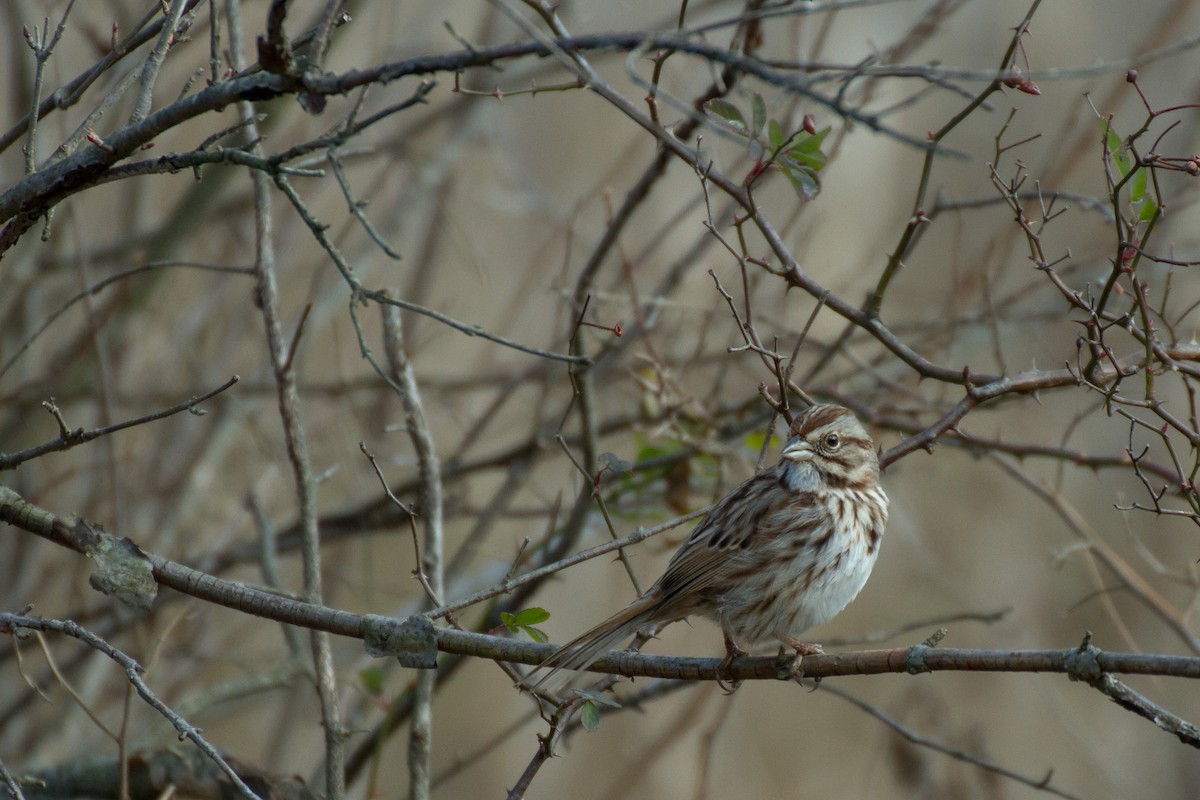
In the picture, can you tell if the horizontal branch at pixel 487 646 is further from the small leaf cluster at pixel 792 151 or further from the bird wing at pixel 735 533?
the small leaf cluster at pixel 792 151

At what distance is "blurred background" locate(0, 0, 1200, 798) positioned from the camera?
14.8 ft

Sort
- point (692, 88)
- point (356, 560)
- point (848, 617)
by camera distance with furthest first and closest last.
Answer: point (848, 617) → point (356, 560) → point (692, 88)

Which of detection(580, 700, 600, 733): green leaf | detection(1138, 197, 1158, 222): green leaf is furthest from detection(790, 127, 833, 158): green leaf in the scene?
detection(580, 700, 600, 733): green leaf

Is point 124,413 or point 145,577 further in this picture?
point 124,413

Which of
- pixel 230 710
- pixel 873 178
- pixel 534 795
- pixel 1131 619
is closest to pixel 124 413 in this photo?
pixel 230 710

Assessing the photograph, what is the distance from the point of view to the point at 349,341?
8.27 m

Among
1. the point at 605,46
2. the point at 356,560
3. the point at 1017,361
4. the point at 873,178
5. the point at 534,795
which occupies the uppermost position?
the point at 873,178

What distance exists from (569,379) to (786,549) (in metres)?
0.86

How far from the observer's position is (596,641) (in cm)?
300

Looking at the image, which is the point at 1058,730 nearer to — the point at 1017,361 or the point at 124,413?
the point at 1017,361

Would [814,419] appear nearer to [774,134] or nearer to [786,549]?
[786,549]

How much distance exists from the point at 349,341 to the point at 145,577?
5814 mm

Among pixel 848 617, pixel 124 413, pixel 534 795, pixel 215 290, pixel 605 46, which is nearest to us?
pixel 605 46

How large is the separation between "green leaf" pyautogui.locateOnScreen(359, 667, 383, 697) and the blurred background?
0.08 metres
